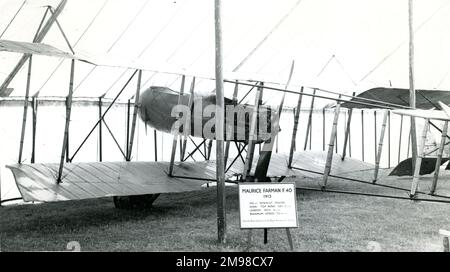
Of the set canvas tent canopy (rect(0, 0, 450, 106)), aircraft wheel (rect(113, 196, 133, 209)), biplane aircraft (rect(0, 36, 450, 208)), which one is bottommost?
aircraft wheel (rect(113, 196, 133, 209))

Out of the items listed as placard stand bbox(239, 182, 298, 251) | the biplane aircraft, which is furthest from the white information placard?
the biplane aircraft

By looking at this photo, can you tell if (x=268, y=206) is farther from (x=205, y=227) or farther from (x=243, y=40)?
(x=243, y=40)

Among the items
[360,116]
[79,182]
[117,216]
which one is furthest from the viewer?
[360,116]

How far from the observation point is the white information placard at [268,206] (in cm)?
533

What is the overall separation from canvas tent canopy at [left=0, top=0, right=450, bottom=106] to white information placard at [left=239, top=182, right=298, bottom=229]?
170 inches

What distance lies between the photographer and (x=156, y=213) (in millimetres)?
9531

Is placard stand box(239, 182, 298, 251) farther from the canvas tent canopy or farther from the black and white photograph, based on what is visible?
the canvas tent canopy

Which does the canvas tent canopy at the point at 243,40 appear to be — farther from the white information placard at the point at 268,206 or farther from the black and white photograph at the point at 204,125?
the white information placard at the point at 268,206

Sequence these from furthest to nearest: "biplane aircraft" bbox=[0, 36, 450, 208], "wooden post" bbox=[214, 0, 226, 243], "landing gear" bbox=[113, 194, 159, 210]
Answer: "landing gear" bbox=[113, 194, 159, 210]
"biplane aircraft" bbox=[0, 36, 450, 208]
"wooden post" bbox=[214, 0, 226, 243]

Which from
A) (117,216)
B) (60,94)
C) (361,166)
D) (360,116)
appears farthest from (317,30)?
(117,216)

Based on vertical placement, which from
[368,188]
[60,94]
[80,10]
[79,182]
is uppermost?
[80,10]

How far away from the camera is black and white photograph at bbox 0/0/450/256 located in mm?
6492
